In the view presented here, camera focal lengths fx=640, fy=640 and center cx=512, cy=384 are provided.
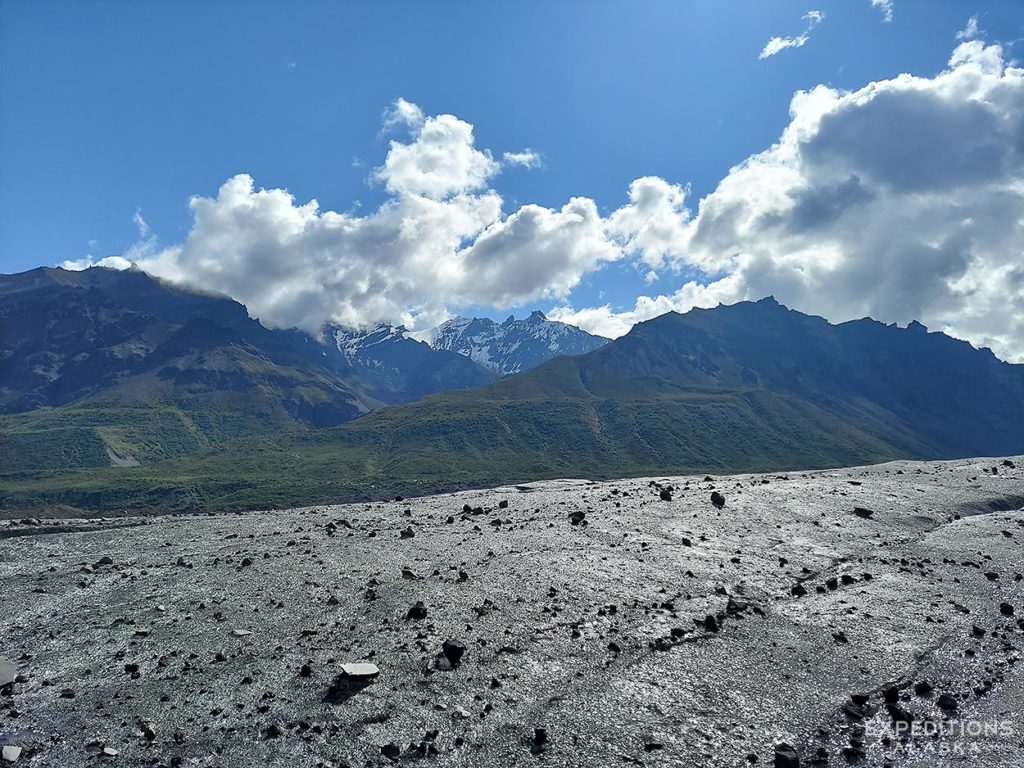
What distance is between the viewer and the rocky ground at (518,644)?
634 inches

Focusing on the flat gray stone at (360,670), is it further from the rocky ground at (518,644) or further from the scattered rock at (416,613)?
the scattered rock at (416,613)

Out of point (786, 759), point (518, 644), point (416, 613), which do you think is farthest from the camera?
point (416, 613)

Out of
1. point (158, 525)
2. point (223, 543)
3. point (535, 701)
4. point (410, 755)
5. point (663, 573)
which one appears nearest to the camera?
point (410, 755)

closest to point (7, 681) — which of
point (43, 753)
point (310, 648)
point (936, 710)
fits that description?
point (43, 753)

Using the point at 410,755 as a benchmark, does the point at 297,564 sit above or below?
above

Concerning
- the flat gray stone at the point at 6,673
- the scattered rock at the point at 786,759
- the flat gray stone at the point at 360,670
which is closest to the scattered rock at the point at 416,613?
→ the flat gray stone at the point at 360,670

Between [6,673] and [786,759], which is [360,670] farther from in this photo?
[786,759]

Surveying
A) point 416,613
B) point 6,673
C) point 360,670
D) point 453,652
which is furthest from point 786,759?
point 6,673

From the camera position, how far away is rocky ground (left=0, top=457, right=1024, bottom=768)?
16.1 meters

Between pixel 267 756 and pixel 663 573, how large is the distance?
56.5ft

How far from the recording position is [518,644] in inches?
814

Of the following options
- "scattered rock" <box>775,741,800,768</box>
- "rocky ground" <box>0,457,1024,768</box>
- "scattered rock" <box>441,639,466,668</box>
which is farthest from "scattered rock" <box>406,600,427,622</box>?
"scattered rock" <box>775,741,800,768</box>

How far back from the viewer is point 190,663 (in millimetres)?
19359

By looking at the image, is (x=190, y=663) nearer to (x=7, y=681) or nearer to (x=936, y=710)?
(x=7, y=681)
